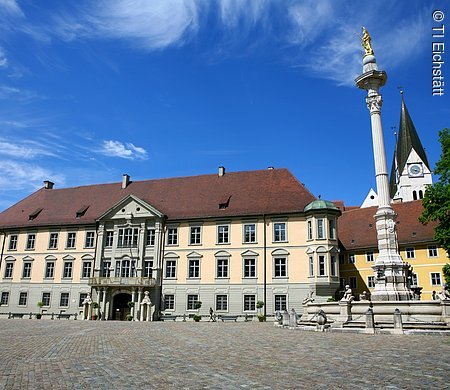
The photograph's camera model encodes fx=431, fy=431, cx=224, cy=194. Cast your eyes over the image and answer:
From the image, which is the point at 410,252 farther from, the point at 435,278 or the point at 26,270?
the point at 26,270

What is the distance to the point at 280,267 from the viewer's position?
39.3 meters

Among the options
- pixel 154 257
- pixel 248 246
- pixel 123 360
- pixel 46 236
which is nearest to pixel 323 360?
pixel 123 360

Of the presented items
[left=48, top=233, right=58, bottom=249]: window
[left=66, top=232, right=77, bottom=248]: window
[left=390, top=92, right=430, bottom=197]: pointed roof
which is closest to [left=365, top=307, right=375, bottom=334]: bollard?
[left=66, top=232, right=77, bottom=248]: window

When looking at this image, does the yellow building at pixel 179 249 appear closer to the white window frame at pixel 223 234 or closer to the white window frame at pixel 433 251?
the white window frame at pixel 223 234

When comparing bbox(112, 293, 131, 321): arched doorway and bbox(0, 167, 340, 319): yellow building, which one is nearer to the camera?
bbox(0, 167, 340, 319): yellow building

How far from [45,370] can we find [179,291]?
3174cm

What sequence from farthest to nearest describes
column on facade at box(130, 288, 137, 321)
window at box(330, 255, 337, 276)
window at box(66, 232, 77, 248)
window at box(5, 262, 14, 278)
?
1. window at box(5, 262, 14, 278)
2. window at box(66, 232, 77, 248)
3. column on facade at box(130, 288, 137, 321)
4. window at box(330, 255, 337, 276)

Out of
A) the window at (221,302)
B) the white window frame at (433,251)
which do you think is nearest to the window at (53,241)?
the window at (221,302)

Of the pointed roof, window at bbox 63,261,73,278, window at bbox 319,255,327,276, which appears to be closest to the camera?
window at bbox 319,255,327,276

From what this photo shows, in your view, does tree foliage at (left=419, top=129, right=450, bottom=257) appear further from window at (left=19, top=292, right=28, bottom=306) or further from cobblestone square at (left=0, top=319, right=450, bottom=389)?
window at (left=19, top=292, right=28, bottom=306)

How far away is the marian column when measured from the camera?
2356cm

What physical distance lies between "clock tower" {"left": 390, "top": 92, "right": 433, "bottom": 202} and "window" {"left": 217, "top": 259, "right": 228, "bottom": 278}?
186 ft

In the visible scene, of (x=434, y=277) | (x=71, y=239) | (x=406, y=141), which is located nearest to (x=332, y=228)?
(x=434, y=277)

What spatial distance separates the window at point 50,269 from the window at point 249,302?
68.6ft
